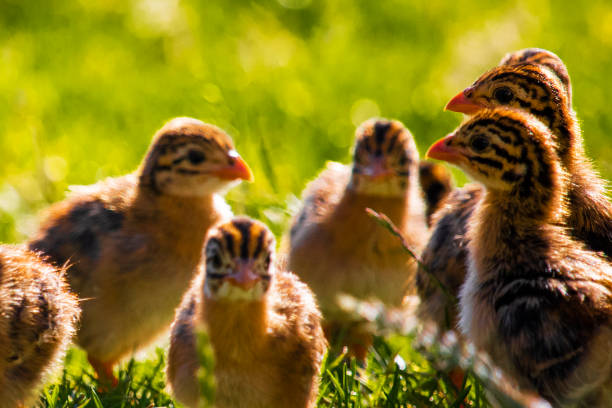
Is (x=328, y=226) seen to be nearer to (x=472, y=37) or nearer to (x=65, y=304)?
(x=65, y=304)

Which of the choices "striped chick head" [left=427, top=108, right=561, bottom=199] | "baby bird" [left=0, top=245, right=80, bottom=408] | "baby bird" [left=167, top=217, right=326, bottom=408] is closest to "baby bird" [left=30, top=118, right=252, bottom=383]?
"baby bird" [left=0, top=245, right=80, bottom=408]

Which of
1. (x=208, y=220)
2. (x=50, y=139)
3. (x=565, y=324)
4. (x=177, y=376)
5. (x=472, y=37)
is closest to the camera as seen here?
(x=565, y=324)

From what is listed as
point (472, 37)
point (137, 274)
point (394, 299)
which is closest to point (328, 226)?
point (394, 299)

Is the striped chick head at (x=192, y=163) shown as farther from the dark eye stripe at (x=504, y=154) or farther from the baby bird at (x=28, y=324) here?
the dark eye stripe at (x=504, y=154)

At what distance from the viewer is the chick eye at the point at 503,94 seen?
4566 millimetres

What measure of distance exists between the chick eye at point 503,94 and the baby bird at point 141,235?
147cm

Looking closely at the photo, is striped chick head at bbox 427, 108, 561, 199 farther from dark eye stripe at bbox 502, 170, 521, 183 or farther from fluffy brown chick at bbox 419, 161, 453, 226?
fluffy brown chick at bbox 419, 161, 453, 226

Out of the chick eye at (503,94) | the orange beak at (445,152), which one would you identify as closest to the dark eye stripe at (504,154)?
the orange beak at (445,152)

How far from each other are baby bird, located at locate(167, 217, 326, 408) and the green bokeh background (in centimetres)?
256

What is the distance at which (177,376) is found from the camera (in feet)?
13.9

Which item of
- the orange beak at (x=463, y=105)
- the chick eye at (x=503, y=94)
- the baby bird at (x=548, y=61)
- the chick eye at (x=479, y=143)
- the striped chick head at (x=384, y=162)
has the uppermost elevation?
the baby bird at (x=548, y=61)

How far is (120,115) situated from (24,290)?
15.9ft

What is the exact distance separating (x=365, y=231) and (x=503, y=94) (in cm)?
141

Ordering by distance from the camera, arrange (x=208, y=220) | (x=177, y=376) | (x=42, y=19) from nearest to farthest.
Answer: (x=177, y=376) → (x=208, y=220) → (x=42, y=19)
